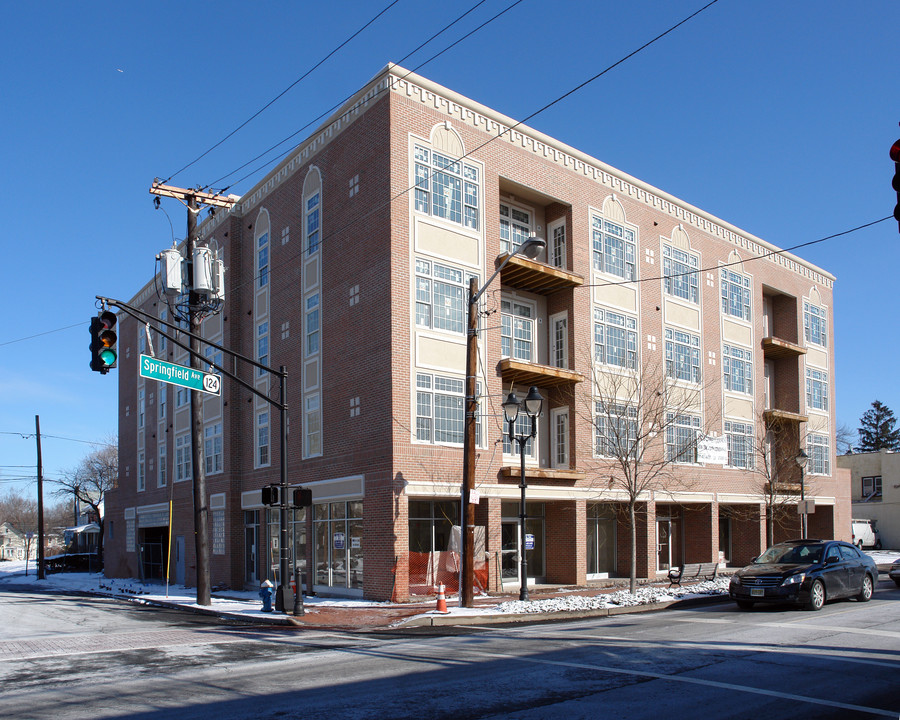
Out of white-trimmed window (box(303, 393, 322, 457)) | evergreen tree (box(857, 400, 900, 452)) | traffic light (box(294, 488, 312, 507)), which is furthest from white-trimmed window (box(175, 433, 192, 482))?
evergreen tree (box(857, 400, 900, 452))

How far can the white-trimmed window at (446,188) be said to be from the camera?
2397 centimetres

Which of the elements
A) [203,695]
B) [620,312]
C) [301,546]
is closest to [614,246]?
[620,312]

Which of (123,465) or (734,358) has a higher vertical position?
(734,358)

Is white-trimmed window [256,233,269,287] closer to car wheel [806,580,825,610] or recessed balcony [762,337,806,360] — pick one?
car wheel [806,580,825,610]

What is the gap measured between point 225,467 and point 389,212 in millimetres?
13904

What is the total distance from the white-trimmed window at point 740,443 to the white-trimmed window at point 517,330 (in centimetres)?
1195

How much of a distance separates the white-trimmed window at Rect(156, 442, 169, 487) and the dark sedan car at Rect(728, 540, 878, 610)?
28882mm

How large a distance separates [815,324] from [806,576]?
2723 centimetres

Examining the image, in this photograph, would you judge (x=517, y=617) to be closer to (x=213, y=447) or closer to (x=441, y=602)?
(x=441, y=602)

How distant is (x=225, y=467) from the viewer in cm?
3159

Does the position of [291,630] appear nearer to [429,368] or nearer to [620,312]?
[429,368]

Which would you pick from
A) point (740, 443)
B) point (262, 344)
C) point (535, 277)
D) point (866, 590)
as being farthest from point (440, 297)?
point (740, 443)

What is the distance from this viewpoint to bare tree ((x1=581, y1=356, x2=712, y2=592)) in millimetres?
27141

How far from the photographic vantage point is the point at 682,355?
32.8 metres
